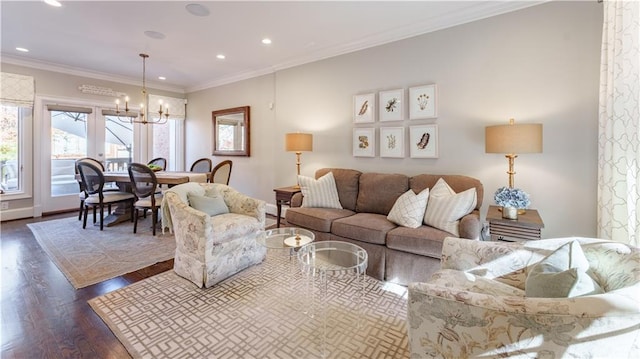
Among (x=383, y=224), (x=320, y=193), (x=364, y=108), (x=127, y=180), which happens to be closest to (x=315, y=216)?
(x=320, y=193)

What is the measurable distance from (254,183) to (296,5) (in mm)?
3292

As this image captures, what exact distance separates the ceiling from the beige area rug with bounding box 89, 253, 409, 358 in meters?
2.76

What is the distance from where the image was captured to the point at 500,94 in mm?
2938

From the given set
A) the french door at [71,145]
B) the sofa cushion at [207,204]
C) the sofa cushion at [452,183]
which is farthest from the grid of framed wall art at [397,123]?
the french door at [71,145]

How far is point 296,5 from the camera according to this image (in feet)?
9.57

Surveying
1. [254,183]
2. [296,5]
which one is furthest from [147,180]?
[296,5]

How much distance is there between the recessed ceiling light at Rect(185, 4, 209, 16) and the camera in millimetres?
2938

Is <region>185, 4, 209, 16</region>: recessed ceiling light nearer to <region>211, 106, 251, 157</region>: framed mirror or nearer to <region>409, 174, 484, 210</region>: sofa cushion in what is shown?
<region>211, 106, 251, 157</region>: framed mirror

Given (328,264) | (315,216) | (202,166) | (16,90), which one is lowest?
(328,264)

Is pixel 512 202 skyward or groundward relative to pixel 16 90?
groundward

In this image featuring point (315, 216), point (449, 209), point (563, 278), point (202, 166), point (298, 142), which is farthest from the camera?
point (202, 166)

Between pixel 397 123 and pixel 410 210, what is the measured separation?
52.7 inches

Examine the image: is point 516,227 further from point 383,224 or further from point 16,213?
point 16,213

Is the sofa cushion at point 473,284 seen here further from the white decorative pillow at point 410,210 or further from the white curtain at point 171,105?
the white curtain at point 171,105
